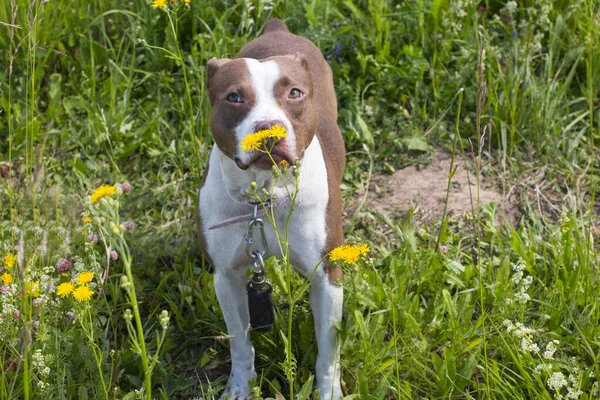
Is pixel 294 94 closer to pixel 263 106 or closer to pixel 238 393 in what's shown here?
pixel 263 106

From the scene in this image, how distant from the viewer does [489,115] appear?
15.0ft

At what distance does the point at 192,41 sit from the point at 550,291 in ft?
8.93

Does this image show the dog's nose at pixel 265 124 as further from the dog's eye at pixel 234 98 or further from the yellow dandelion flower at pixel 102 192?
the yellow dandelion flower at pixel 102 192

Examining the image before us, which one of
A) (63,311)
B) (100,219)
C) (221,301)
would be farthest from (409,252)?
(100,219)

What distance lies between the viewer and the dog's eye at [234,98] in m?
2.87

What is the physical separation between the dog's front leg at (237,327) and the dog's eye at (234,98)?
70 centimetres

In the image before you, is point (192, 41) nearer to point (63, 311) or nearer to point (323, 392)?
point (63, 311)

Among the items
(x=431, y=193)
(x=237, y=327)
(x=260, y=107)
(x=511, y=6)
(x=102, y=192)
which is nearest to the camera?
(x=102, y=192)

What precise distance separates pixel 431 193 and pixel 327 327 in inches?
59.6

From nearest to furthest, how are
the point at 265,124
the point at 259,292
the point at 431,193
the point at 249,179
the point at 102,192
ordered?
the point at 102,192, the point at 265,124, the point at 249,179, the point at 259,292, the point at 431,193

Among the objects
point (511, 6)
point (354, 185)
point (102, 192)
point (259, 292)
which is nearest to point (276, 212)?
point (259, 292)

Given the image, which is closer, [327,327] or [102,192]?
[102,192]

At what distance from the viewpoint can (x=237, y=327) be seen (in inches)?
129

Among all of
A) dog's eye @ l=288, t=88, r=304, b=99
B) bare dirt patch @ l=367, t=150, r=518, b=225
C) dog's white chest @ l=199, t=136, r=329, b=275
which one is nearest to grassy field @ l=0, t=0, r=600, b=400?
bare dirt patch @ l=367, t=150, r=518, b=225
